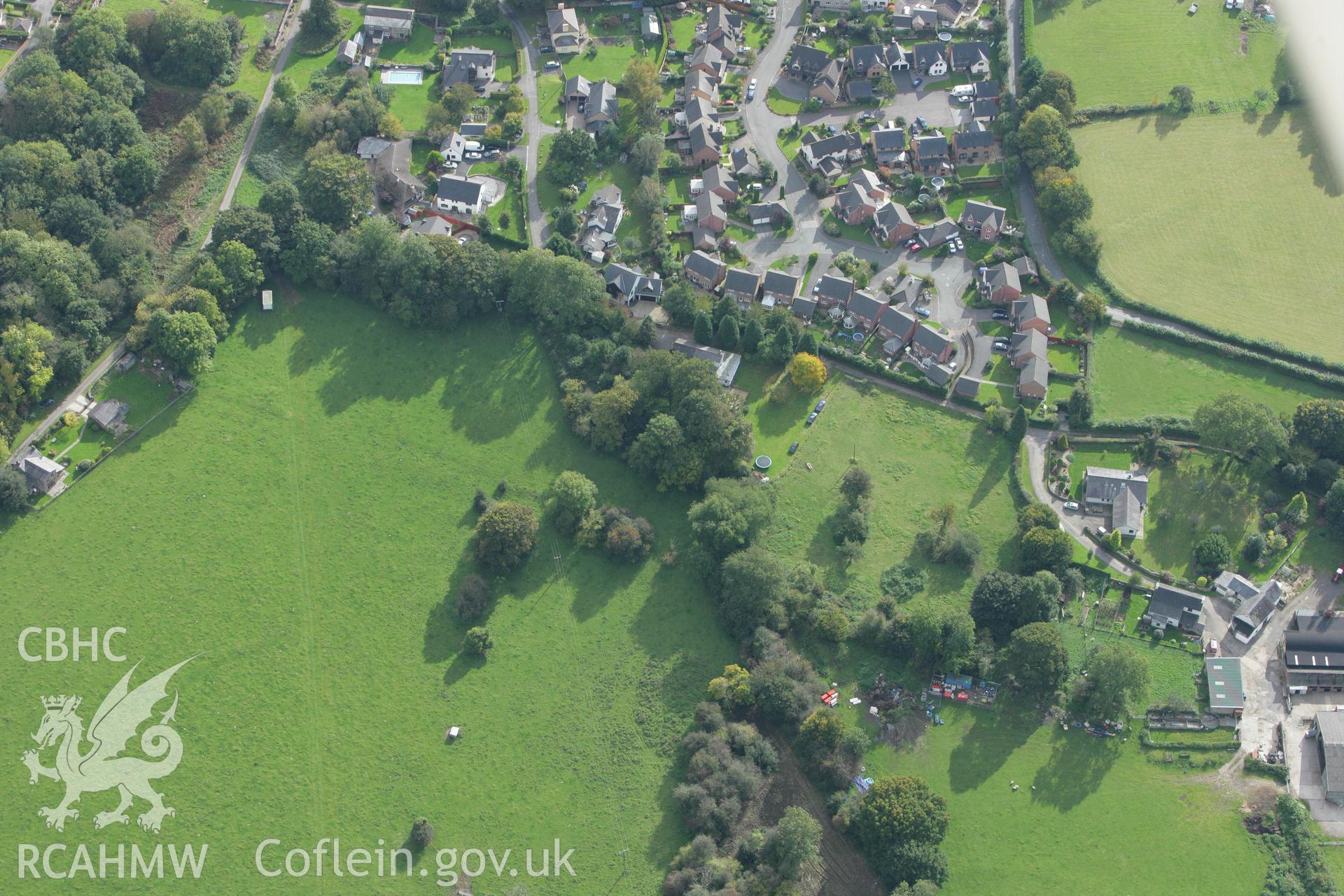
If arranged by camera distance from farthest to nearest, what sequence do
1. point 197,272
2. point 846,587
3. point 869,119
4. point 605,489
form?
1. point 869,119
2. point 197,272
3. point 605,489
4. point 846,587

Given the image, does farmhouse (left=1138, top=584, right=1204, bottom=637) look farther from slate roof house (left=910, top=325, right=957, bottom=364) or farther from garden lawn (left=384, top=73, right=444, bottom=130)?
garden lawn (left=384, top=73, right=444, bottom=130)

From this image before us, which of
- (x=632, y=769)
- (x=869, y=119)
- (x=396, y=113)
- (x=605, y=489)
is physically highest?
(x=869, y=119)

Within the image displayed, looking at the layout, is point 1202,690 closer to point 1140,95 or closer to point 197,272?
point 1140,95

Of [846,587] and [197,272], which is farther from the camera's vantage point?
[197,272]

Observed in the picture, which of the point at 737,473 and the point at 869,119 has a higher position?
the point at 869,119

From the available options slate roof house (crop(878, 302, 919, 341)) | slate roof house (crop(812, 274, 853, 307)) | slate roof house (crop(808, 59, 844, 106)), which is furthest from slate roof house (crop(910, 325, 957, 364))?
slate roof house (crop(808, 59, 844, 106))

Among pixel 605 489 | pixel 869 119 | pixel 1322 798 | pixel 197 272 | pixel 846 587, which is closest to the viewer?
pixel 1322 798

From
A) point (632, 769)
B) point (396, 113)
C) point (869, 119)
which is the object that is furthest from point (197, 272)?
point (869, 119)
